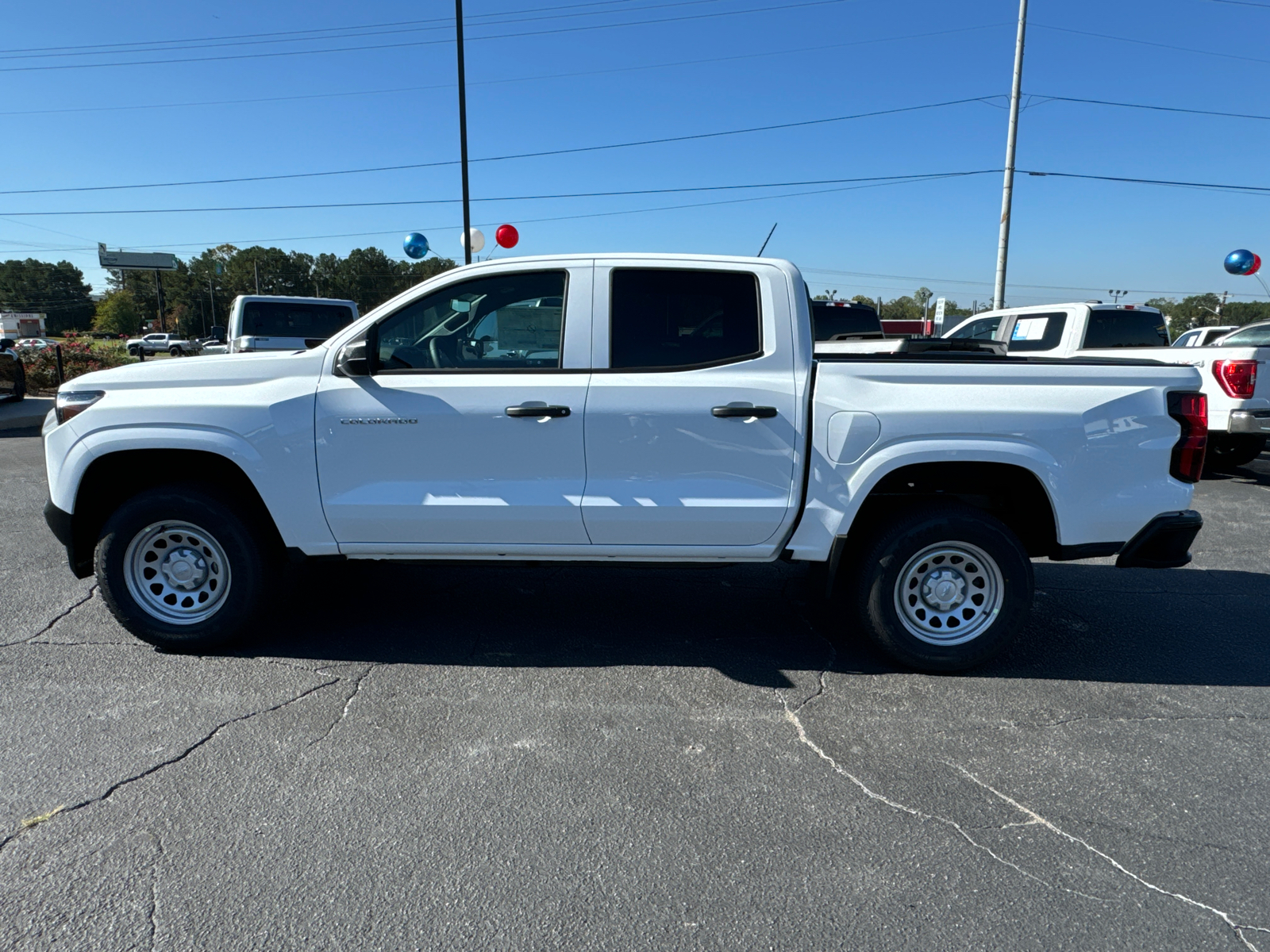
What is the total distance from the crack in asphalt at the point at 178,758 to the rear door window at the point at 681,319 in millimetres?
2093

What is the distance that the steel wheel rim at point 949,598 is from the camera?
13.3ft

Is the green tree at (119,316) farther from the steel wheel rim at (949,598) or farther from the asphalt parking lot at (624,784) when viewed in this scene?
the steel wheel rim at (949,598)

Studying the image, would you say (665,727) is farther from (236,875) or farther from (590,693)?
(236,875)

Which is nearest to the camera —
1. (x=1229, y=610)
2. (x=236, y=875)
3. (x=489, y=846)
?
(x=236, y=875)

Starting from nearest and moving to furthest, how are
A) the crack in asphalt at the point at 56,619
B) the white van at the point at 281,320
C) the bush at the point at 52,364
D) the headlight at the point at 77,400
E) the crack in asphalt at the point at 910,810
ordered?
the crack in asphalt at the point at 910,810
the headlight at the point at 77,400
the crack in asphalt at the point at 56,619
the white van at the point at 281,320
the bush at the point at 52,364

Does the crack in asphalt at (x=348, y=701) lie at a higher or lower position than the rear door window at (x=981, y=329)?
lower

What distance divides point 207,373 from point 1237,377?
9.58 metres

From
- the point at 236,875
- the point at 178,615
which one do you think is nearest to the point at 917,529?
the point at 236,875

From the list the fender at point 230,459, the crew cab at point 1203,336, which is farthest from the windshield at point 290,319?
the crew cab at point 1203,336

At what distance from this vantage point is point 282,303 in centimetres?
1469

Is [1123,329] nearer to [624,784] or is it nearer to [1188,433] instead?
[1188,433]

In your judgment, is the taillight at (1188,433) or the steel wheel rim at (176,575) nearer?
the taillight at (1188,433)

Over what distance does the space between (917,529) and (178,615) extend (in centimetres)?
372

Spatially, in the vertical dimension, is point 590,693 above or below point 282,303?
below
